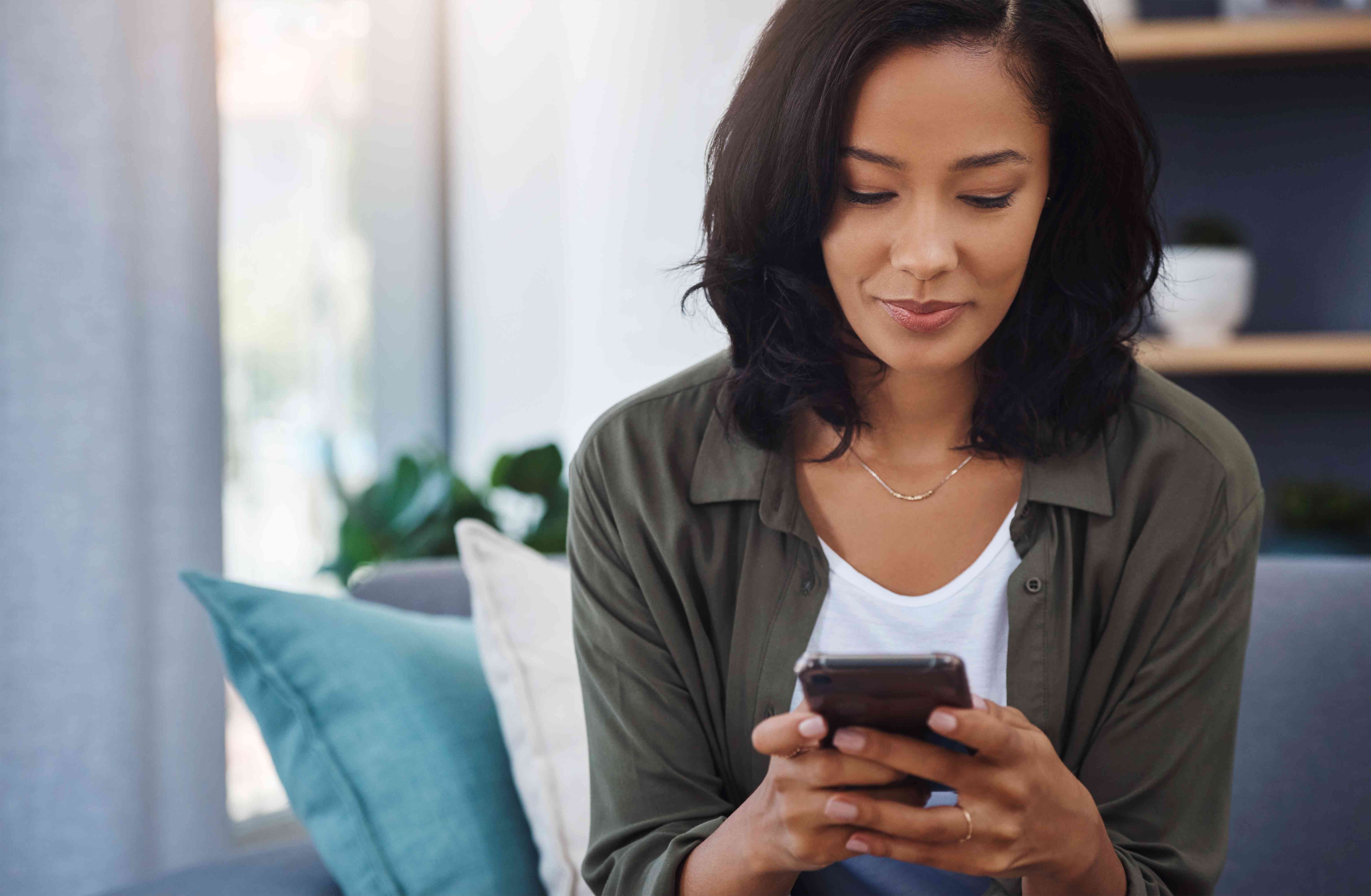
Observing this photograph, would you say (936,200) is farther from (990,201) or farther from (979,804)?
(979,804)

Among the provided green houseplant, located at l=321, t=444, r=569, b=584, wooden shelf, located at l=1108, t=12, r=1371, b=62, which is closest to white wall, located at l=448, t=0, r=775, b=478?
green houseplant, located at l=321, t=444, r=569, b=584

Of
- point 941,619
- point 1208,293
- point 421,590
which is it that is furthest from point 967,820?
point 1208,293

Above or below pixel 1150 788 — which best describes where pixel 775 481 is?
above

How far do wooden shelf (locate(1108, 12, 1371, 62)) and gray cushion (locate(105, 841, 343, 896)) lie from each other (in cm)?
179

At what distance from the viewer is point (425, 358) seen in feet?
8.96

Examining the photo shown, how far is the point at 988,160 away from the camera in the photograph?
860 mm

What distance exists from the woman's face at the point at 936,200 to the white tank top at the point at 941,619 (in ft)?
0.63

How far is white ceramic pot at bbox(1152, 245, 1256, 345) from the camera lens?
202 cm

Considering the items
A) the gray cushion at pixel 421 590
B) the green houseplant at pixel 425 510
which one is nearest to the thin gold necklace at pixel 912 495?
the gray cushion at pixel 421 590

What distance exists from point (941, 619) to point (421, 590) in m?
0.73

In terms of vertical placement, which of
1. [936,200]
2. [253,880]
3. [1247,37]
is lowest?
[253,880]

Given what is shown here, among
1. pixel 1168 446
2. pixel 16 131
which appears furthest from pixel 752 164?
pixel 16 131

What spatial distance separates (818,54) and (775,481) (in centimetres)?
37

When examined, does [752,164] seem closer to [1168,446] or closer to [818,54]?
[818,54]
